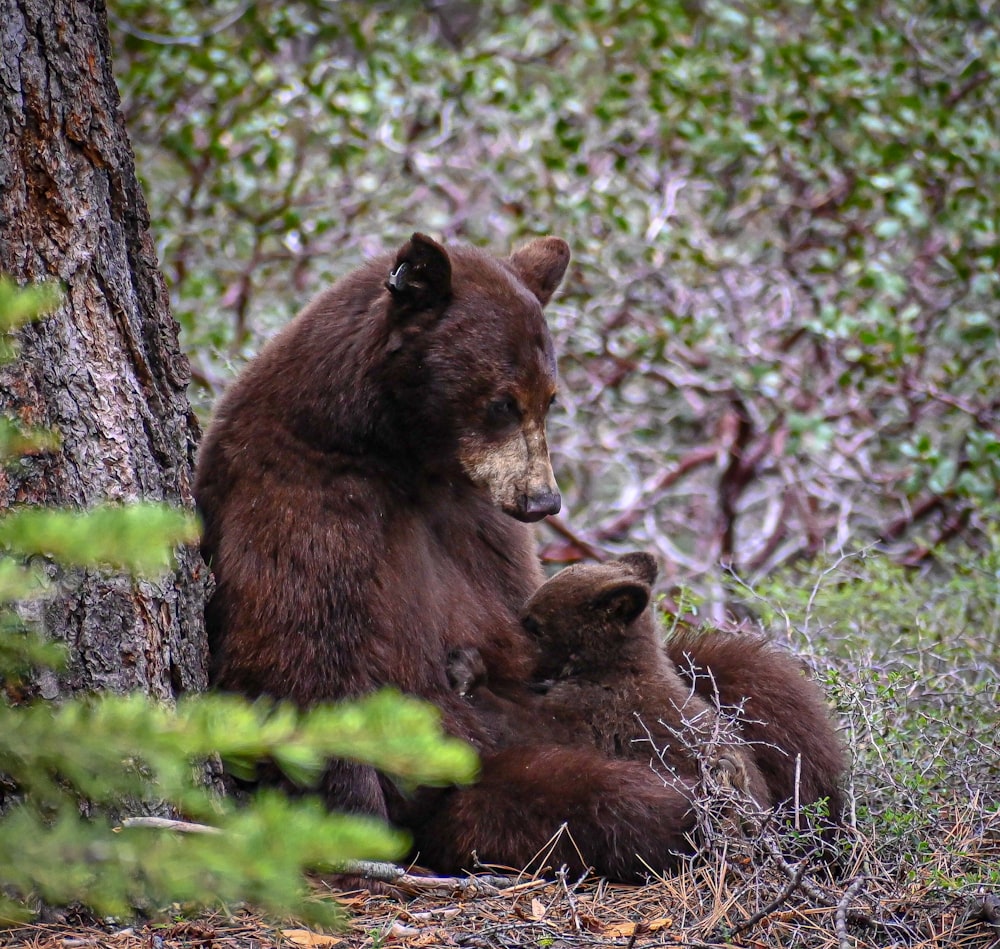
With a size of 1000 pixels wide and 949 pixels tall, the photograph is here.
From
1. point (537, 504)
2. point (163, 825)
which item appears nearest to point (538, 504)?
point (537, 504)

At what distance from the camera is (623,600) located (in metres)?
4.22

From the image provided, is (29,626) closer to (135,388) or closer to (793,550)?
(135,388)

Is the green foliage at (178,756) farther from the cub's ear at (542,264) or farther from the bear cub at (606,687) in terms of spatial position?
the cub's ear at (542,264)

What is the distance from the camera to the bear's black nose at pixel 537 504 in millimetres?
3939

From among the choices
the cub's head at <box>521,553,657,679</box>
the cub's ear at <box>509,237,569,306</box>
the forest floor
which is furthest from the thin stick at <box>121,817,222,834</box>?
the cub's ear at <box>509,237,569,306</box>

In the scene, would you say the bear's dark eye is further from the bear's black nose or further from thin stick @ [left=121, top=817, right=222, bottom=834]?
thin stick @ [left=121, top=817, right=222, bottom=834]

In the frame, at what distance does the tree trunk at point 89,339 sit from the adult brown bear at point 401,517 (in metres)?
0.26

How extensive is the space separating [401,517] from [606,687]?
922 mm

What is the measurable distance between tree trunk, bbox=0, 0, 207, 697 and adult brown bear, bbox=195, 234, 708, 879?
10.4 inches

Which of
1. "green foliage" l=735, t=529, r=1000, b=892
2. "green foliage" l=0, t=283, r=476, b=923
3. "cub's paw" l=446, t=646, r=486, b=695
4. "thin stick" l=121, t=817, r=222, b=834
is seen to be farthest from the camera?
"cub's paw" l=446, t=646, r=486, b=695

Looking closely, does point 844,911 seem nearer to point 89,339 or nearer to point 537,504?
point 537,504

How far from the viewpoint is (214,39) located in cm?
912

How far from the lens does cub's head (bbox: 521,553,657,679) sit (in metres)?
4.23

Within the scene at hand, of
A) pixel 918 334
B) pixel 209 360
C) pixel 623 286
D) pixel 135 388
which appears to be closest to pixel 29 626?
pixel 135 388
